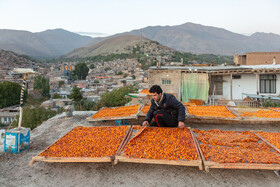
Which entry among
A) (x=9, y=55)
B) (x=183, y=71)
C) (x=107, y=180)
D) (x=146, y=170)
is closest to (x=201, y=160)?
(x=146, y=170)


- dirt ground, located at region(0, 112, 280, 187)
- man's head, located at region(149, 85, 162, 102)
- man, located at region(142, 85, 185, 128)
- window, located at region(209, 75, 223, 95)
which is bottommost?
dirt ground, located at region(0, 112, 280, 187)

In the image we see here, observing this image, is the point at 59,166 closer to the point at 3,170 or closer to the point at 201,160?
the point at 3,170

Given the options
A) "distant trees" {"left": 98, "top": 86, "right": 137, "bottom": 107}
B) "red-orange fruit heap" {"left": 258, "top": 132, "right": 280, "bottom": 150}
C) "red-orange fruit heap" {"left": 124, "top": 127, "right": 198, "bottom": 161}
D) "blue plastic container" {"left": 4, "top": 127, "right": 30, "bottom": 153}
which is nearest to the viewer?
"red-orange fruit heap" {"left": 124, "top": 127, "right": 198, "bottom": 161}

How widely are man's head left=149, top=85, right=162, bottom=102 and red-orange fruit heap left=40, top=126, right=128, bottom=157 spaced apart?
1012 mm

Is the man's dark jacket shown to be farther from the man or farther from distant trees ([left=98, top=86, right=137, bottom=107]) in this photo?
distant trees ([left=98, top=86, right=137, bottom=107])

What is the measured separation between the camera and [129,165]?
12.0ft

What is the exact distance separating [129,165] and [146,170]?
340 mm

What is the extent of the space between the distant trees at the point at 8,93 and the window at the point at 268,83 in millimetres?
41926

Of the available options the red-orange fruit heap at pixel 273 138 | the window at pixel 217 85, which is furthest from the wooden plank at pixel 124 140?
the window at pixel 217 85

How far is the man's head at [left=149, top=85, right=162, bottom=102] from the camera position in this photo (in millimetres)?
4395

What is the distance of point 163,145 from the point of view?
3.76 metres

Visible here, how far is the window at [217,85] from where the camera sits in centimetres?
1415

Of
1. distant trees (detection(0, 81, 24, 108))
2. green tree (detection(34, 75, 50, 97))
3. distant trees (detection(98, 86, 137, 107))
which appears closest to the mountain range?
green tree (detection(34, 75, 50, 97))

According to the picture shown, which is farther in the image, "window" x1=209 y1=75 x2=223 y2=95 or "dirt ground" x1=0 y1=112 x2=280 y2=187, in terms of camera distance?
"window" x1=209 y1=75 x2=223 y2=95
